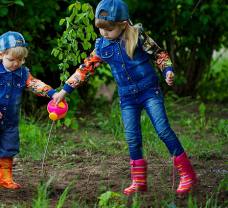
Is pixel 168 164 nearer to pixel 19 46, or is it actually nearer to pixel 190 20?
pixel 19 46

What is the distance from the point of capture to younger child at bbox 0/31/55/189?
473cm

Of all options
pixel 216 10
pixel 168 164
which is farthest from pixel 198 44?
pixel 168 164

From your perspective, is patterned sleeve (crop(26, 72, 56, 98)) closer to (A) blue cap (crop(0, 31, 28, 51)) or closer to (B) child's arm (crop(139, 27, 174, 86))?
(A) blue cap (crop(0, 31, 28, 51))

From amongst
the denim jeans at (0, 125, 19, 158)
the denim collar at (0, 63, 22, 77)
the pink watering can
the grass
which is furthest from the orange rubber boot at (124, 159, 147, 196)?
the denim collar at (0, 63, 22, 77)

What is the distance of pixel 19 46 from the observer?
472 cm

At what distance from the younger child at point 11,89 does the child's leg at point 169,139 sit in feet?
2.38

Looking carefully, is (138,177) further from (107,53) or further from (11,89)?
(11,89)

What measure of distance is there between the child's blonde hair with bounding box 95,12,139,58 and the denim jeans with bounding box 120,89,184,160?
0.31 meters

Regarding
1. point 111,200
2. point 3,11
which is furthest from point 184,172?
point 3,11

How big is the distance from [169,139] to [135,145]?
0.27m

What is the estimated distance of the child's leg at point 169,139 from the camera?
4602 mm

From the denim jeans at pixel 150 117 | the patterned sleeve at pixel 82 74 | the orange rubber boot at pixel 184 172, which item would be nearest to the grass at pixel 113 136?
the denim jeans at pixel 150 117

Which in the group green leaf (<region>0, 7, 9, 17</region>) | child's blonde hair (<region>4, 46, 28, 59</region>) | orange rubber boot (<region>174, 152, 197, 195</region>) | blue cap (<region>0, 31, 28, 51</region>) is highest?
→ green leaf (<region>0, 7, 9, 17</region>)

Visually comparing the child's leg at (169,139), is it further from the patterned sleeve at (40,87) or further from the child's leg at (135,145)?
the patterned sleeve at (40,87)
